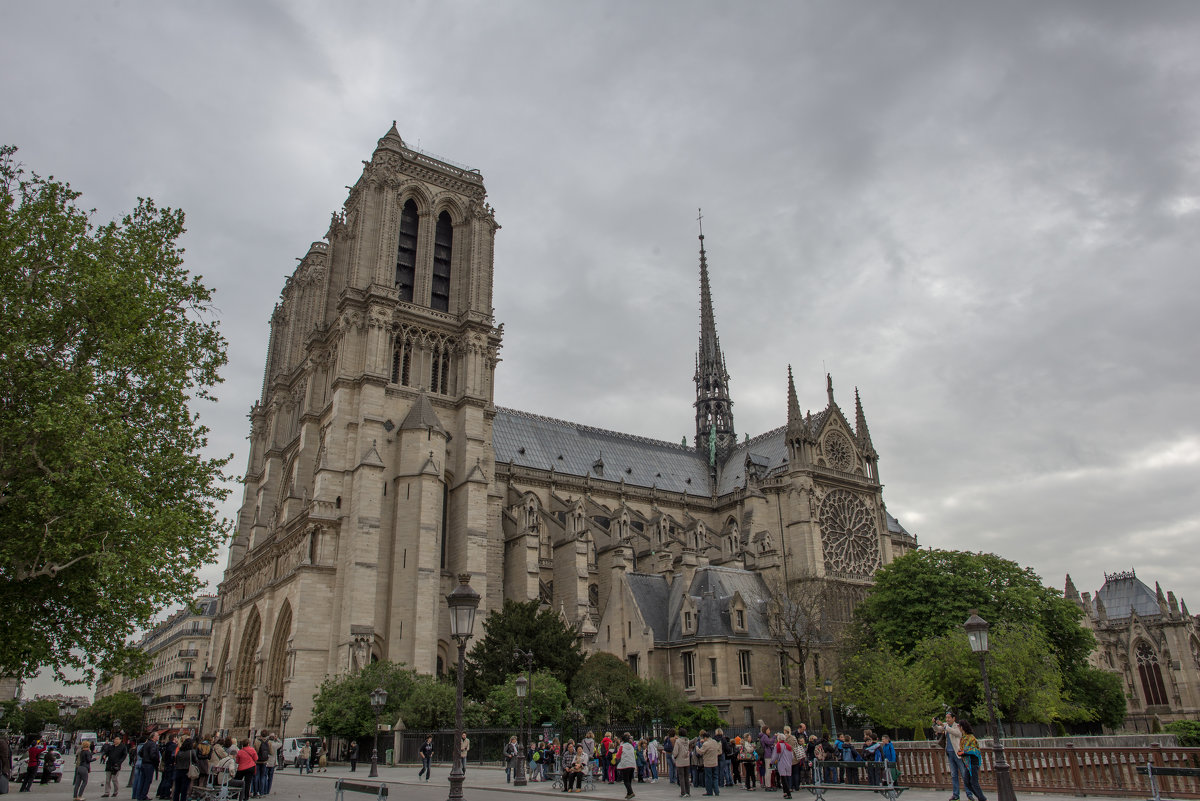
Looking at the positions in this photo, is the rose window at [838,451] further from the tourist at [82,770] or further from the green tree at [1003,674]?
the tourist at [82,770]

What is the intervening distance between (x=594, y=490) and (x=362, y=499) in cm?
1913

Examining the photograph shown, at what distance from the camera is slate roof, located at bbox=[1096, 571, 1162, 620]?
248 ft

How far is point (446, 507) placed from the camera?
44.7m

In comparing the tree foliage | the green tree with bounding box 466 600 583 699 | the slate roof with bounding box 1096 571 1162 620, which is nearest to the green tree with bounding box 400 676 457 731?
the green tree with bounding box 466 600 583 699

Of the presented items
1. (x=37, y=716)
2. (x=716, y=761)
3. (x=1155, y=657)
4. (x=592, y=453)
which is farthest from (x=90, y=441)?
(x=37, y=716)

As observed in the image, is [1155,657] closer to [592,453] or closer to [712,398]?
[712,398]

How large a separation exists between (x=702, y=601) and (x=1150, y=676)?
50.2 metres

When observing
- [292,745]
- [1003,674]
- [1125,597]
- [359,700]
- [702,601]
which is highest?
[1125,597]

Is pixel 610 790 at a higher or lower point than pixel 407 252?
lower

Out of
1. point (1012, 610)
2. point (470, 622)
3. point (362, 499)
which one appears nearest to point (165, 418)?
point (470, 622)

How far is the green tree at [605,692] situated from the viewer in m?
32.6

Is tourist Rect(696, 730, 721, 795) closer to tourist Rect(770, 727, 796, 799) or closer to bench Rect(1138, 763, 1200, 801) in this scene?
tourist Rect(770, 727, 796, 799)

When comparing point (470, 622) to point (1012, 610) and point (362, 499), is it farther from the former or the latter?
point (1012, 610)

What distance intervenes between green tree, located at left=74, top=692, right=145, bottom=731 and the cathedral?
158 feet
